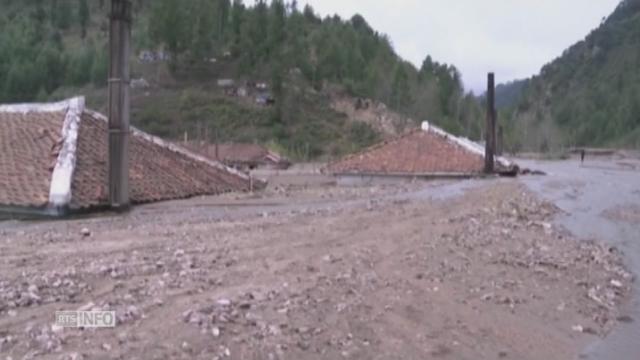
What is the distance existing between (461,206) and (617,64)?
155282 millimetres

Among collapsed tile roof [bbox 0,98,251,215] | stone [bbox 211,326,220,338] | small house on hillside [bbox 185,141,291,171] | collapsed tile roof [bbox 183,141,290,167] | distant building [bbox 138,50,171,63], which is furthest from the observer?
distant building [bbox 138,50,171,63]

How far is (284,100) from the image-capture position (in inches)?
4291

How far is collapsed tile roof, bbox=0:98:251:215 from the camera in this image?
61.8 feet

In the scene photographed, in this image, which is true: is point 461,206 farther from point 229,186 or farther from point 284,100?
point 284,100

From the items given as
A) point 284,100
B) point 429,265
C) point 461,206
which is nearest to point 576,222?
point 461,206

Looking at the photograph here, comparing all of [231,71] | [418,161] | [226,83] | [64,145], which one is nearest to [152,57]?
[231,71]

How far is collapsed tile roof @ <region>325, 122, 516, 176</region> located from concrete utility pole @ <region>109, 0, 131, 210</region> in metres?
18.7

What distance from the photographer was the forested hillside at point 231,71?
101812 millimetres

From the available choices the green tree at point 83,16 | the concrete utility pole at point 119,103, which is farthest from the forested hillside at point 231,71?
the concrete utility pole at point 119,103

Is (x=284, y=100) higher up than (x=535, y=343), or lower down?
higher up

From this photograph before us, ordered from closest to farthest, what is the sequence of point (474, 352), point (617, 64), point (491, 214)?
1. point (474, 352)
2. point (491, 214)
3. point (617, 64)

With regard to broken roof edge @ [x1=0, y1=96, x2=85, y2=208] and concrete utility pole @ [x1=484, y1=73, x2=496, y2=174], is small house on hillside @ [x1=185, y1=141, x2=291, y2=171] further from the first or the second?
broken roof edge @ [x1=0, y1=96, x2=85, y2=208]

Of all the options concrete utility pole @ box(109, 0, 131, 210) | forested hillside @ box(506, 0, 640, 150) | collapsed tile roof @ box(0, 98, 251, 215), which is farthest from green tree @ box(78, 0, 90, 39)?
concrete utility pole @ box(109, 0, 131, 210)

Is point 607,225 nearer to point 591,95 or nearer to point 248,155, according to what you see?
point 248,155
